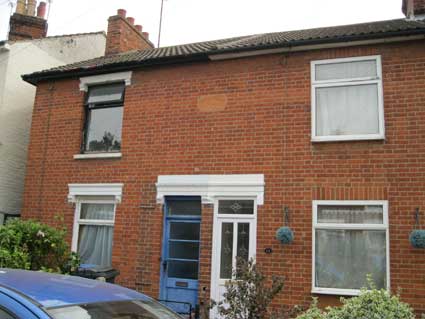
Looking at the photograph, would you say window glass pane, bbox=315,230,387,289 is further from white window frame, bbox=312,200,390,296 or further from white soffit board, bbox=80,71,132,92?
white soffit board, bbox=80,71,132,92

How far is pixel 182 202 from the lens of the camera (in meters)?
10.6

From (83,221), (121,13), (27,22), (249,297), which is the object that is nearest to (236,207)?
(83,221)

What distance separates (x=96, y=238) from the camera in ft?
37.3

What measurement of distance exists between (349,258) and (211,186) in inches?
122

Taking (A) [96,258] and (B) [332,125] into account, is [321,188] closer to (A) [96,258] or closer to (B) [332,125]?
(B) [332,125]

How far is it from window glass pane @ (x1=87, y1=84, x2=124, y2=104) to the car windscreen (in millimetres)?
8768

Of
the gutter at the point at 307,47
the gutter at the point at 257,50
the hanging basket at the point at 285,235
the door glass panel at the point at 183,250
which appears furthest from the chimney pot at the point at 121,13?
the hanging basket at the point at 285,235

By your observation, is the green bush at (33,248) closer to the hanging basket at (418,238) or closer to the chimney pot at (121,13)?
the hanging basket at (418,238)

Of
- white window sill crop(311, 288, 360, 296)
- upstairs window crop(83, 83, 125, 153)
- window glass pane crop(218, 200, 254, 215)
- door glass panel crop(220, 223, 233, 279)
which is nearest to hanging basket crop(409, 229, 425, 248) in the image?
white window sill crop(311, 288, 360, 296)

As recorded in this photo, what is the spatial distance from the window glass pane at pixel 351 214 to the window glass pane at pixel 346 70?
2622 millimetres

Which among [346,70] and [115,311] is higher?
[346,70]

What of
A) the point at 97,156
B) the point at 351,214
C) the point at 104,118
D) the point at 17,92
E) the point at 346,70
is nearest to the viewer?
the point at 351,214

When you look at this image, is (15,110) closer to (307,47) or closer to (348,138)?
(307,47)

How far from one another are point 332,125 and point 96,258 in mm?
6203
